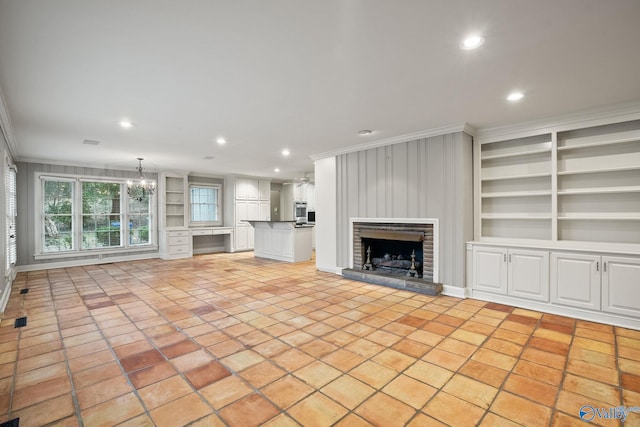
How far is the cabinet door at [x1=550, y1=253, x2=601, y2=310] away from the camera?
3.27 metres

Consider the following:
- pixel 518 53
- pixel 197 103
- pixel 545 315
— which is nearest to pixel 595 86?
pixel 518 53

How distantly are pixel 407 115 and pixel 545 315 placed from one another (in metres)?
2.94

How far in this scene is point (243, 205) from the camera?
955 centimetres

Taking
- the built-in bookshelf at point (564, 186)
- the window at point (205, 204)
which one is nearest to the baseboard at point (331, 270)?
the built-in bookshelf at point (564, 186)

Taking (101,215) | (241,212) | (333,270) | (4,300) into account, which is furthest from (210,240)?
(4,300)

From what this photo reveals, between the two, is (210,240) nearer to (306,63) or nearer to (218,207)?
(218,207)

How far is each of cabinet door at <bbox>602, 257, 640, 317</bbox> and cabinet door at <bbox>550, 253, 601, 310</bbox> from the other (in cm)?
6

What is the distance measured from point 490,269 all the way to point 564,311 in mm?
871

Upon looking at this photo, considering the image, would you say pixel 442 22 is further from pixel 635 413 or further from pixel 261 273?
pixel 261 273

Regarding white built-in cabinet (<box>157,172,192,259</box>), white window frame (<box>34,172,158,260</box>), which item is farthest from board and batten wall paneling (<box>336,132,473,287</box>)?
white window frame (<box>34,172,158,260</box>)

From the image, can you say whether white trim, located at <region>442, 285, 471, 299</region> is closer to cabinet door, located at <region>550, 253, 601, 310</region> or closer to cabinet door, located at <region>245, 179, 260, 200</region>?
cabinet door, located at <region>550, 253, 601, 310</region>

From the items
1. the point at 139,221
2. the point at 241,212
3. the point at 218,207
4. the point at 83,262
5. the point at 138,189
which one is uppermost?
the point at 138,189

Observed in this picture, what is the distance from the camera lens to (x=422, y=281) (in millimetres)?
4488

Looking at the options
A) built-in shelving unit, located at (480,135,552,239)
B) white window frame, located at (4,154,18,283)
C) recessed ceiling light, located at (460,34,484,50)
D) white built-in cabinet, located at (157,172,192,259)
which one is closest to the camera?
recessed ceiling light, located at (460,34,484,50)
